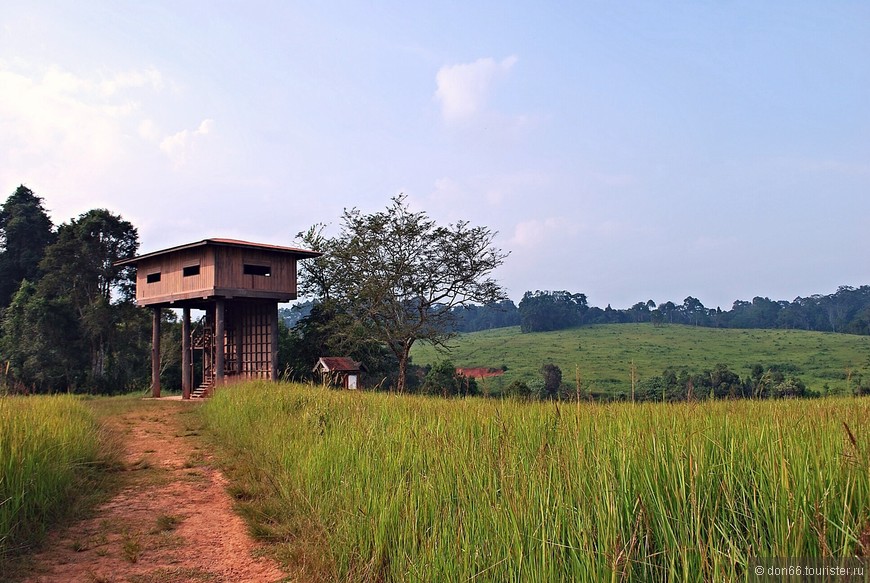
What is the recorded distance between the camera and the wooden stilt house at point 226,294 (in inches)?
865

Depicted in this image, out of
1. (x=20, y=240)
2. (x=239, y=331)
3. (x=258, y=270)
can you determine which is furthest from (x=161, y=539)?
(x=20, y=240)

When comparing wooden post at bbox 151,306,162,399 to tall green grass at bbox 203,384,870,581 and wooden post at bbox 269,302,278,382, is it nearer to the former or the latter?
wooden post at bbox 269,302,278,382

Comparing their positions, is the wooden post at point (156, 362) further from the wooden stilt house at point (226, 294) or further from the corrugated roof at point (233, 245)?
the corrugated roof at point (233, 245)

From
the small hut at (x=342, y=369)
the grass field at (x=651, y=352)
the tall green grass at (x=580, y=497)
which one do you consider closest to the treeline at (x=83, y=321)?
the small hut at (x=342, y=369)

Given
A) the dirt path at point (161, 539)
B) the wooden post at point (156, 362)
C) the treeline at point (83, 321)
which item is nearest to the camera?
the dirt path at point (161, 539)

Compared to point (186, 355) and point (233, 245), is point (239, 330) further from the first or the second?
point (233, 245)

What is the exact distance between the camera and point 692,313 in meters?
89.4

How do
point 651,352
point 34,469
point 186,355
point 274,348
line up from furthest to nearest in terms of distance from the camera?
point 651,352 → point 186,355 → point 274,348 → point 34,469

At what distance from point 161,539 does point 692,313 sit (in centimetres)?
9543

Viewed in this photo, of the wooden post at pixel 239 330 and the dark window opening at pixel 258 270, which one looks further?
the wooden post at pixel 239 330

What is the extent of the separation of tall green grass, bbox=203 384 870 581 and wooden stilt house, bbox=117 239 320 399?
17.7 metres

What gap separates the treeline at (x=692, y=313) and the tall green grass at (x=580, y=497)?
74.2 metres

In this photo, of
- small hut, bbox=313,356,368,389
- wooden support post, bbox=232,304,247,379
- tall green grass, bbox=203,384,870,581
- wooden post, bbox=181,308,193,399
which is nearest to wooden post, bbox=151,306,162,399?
wooden post, bbox=181,308,193,399

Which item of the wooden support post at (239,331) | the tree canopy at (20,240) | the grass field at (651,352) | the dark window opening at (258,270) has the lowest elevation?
the grass field at (651,352)
